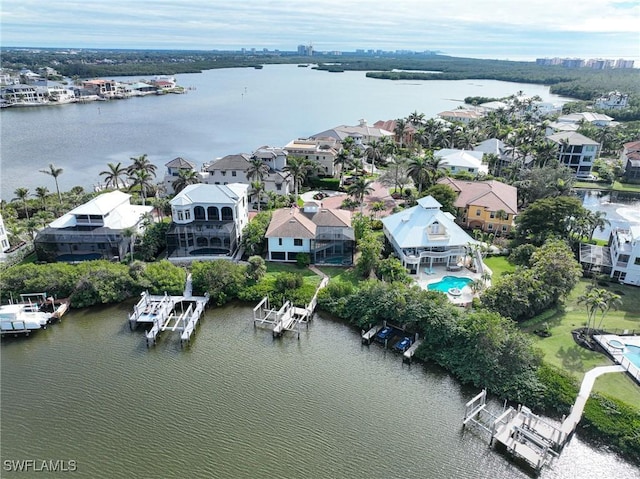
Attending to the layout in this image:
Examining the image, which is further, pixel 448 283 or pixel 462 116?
pixel 462 116

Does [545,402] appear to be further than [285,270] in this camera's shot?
No

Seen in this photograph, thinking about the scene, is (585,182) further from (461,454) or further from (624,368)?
(461,454)

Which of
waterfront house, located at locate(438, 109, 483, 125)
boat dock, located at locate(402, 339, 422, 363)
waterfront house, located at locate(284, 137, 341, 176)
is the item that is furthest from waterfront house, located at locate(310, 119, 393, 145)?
boat dock, located at locate(402, 339, 422, 363)

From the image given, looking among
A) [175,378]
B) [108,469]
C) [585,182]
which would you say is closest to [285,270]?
[175,378]

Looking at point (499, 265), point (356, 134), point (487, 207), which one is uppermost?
point (356, 134)

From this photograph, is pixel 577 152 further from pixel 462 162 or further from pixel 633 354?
pixel 633 354

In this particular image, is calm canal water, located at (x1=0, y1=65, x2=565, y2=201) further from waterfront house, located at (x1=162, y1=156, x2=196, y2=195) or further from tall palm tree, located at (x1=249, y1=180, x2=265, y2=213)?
tall palm tree, located at (x1=249, y1=180, x2=265, y2=213)

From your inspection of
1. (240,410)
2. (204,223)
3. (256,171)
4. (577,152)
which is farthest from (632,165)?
(240,410)
